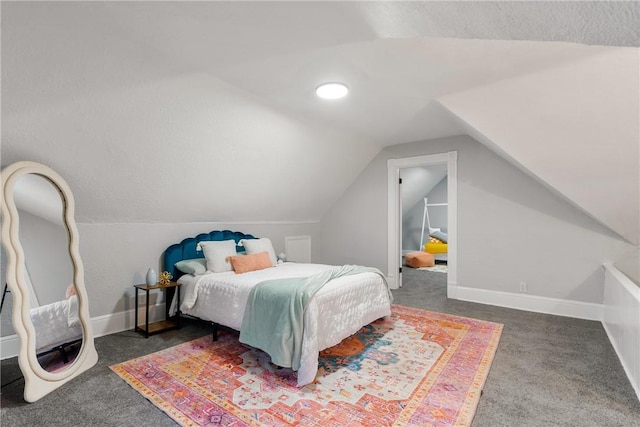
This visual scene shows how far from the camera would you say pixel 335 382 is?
224 centimetres

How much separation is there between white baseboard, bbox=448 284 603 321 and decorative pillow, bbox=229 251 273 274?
8.62ft

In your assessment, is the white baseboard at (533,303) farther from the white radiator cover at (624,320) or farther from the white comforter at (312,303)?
the white comforter at (312,303)

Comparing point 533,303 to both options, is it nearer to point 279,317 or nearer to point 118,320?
point 279,317

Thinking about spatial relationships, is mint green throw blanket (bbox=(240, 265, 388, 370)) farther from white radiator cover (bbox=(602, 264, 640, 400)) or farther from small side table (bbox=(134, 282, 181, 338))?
white radiator cover (bbox=(602, 264, 640, 400))

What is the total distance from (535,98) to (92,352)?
13.2ft

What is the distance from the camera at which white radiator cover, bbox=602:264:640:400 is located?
2135 mm

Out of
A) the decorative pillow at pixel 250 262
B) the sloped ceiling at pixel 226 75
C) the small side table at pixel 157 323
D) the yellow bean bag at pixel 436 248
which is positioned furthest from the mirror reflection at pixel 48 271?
the yellow bean bag at pixel 436 248

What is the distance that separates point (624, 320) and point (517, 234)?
64.7 inches

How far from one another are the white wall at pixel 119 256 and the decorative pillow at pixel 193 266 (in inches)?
10.8

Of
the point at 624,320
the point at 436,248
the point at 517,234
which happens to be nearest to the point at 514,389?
the point at 624,320

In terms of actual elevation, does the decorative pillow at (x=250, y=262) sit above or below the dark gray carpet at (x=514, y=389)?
above

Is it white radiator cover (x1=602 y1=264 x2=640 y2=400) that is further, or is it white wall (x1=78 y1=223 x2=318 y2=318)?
white wall (x1=78 y1=223 x2=318 y2=318)

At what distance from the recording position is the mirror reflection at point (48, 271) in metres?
2.24

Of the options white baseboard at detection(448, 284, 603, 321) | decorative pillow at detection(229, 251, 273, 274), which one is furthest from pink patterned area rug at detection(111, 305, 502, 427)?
white baseboard at detection(448, 284, 603, 321)
